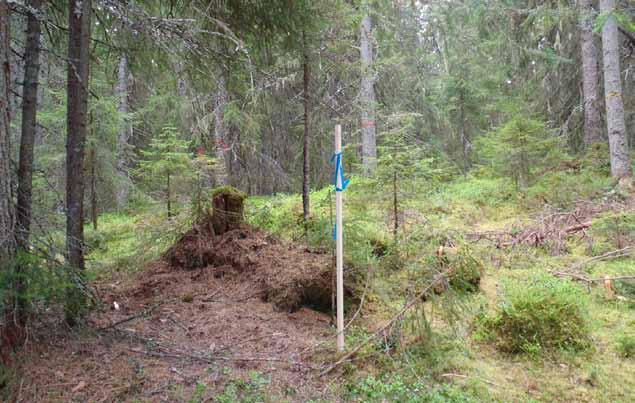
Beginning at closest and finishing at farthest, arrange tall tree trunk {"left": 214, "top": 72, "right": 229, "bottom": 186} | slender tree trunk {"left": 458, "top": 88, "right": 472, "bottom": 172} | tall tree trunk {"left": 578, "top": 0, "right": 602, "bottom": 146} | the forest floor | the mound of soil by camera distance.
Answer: the forest floor < the mound of soil < tall tree trunk {"left": 214, "top": 72, "right": 229, "bottom": 186} < tall tree trunk {"left": 578, "top": 0, "right": 602, "bottom": 146} < slender tree trunk {"left": 458, "top": 88, "right": 472, "bottom": 172}

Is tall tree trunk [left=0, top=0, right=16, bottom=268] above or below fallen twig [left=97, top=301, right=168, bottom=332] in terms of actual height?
above

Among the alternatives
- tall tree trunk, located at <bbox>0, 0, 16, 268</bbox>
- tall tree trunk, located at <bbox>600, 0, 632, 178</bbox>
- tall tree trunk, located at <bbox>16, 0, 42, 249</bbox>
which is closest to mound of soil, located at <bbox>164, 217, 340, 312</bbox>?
tall tree trunk, located at <bbox>16, 0, 42, 249</bbox>

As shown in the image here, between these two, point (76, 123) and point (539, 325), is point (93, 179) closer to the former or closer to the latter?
point (76, 123)

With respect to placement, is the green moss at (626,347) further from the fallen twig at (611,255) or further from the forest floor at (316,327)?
the fallen twig at (611,255)

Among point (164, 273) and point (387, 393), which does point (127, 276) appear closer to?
point (164, 273)

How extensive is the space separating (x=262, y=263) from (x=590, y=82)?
11411 mm

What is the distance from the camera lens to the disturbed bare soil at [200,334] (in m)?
3.13

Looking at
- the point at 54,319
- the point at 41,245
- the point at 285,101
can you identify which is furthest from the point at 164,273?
the point at 285,101

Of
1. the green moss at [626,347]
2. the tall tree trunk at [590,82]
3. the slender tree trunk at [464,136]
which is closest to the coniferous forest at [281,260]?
the green moss at [626,347]

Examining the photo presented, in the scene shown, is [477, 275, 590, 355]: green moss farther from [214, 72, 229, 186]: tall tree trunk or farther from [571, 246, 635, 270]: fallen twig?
[214, 72, 229, 186]: tall tree trunk

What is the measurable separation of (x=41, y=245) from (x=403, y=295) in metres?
3.83

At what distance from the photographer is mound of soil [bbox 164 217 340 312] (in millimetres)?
5121

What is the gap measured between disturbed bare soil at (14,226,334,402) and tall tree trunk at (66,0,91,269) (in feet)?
2.48

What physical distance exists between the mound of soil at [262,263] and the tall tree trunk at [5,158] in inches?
111
